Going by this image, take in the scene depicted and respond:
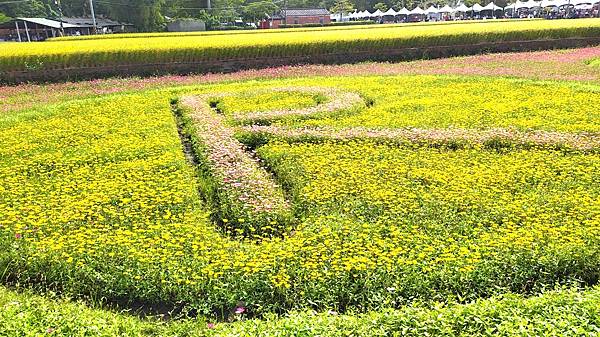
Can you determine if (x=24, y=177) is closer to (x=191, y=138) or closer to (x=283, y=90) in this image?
(x=191, y=138)

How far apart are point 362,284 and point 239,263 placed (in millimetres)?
1329

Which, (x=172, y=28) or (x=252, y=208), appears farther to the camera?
(x=172, y=28)

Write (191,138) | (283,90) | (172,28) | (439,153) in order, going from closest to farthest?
(439,153)
(191,138)
(283,90)
(172,28)

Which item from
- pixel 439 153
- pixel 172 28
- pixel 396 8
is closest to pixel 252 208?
pixel 439 153

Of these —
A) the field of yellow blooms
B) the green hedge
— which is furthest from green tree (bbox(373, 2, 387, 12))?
the field of yellow blooms

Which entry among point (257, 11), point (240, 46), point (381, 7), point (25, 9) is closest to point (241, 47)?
point (240, 46)

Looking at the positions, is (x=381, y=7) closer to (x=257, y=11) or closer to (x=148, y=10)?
(x=257, y=11)

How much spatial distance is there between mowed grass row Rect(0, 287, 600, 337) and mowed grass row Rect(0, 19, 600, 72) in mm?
17091

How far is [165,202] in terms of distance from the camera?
7156 millimetres

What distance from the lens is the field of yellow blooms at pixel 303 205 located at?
17.2 feet

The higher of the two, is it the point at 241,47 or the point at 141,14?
the point at 141,14

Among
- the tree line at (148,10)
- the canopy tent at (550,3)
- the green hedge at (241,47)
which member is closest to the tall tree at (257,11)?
the tree line at (148,10)

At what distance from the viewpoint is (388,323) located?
4.26 meters

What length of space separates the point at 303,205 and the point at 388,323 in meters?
3.01
